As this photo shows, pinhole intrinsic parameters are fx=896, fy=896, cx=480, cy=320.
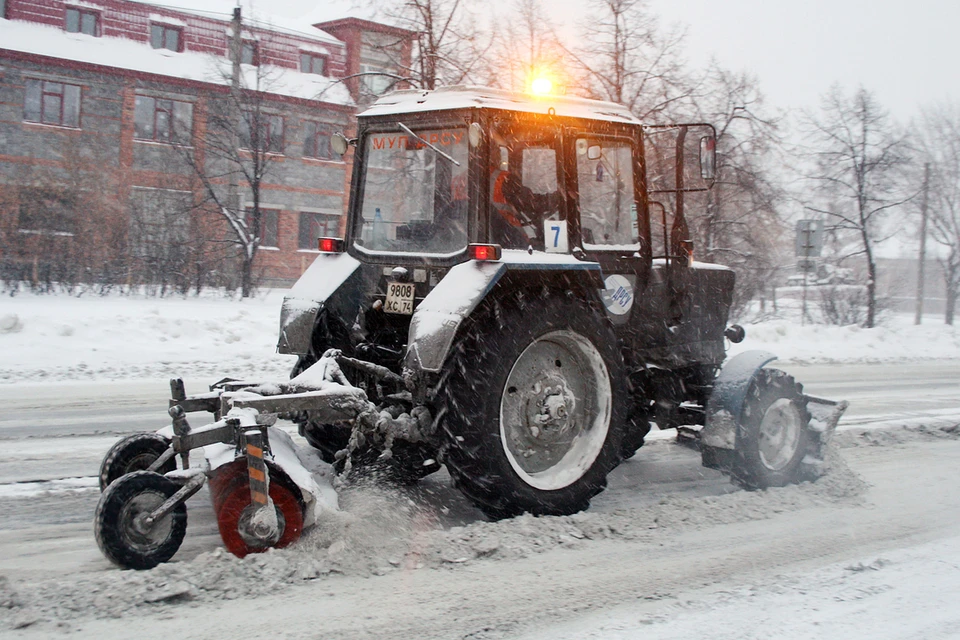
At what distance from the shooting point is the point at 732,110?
1902cm

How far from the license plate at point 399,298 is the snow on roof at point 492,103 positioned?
41.0 inches

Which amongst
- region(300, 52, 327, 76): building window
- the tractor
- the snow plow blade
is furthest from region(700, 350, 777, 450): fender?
region(300, 52, 327, 76): building window

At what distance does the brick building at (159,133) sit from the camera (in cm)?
1919

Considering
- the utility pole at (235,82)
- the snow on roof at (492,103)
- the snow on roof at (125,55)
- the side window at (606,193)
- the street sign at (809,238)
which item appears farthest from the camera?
the snow on roof at (125,55)

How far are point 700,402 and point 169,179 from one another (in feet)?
70.9

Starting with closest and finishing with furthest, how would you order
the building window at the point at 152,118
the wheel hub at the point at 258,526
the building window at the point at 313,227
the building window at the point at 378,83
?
1. the wheel hub at the point at 258,526
2. the building window at the point at 378,83
3. the building window at the point at 152,118
4. the building window at the point at 313,227

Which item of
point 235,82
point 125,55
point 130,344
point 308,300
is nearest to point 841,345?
point 130,344

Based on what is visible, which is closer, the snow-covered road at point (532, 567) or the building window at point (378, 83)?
the snow-covered road at point (532, 567)

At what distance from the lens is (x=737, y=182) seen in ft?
A: 60.7

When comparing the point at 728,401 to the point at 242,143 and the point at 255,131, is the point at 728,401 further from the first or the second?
the point at 242,143

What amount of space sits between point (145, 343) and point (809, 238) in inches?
553

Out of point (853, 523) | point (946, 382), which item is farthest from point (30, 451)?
point (946, 382)

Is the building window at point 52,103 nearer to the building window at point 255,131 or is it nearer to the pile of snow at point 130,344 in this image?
the building window at point 255,131

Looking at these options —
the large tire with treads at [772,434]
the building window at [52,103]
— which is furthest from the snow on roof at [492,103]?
the building window at [52,103]
